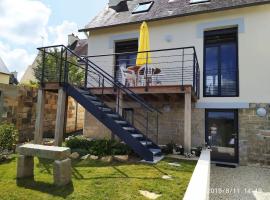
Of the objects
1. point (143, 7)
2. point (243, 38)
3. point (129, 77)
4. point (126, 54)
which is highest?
point (143, 7)

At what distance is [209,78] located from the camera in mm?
9266

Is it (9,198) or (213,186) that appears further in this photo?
(213,186)

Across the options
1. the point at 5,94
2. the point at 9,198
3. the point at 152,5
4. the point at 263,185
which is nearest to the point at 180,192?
the point at 9,198

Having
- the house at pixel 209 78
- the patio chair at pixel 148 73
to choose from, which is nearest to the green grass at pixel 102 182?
the house at pixel 209 78

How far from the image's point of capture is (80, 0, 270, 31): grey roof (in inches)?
348

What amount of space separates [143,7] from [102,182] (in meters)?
8.84

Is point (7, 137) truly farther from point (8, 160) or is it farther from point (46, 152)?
point (46, 152)

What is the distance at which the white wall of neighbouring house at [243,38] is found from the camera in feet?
27.5

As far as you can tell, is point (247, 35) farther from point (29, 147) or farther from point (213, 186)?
point (29, 147)

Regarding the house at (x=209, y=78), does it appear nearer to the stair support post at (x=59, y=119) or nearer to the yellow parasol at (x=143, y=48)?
the yellow parasol at (x=143, y=48)

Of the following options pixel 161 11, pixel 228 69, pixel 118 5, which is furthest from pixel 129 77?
pixel 118 5

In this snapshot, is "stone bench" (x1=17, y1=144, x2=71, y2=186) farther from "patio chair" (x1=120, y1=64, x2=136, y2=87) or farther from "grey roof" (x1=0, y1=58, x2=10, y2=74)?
"grey roof" (x1=0, y1=58, x2=10, y2=74)

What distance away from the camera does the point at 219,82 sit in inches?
358

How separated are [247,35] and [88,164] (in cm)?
708
